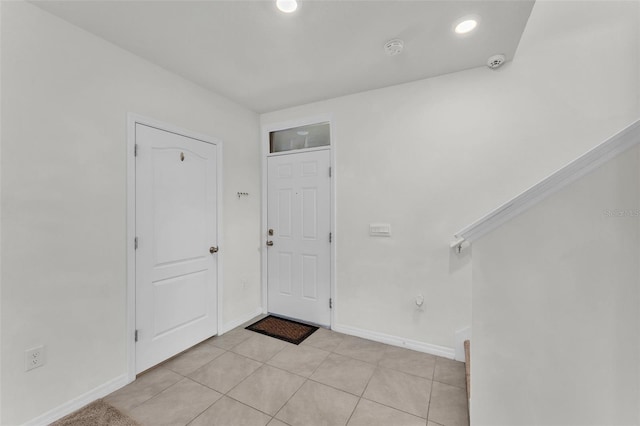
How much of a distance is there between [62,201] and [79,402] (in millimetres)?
1330

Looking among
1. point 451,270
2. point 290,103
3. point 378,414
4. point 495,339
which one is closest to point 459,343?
point 451,270

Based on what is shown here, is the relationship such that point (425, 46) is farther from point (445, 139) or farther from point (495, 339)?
point (495, 339)

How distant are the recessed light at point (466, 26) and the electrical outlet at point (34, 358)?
335 centimetres

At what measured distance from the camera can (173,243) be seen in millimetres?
2406

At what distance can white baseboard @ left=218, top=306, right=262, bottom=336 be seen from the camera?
2877 mm

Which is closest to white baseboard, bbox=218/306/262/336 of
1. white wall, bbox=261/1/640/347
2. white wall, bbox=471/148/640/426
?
white wall, bbox=261/1/640/347

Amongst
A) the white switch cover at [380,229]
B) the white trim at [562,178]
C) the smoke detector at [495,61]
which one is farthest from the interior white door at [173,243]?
the smoke detector at [495,61]

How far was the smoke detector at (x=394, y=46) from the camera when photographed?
76.4 inches

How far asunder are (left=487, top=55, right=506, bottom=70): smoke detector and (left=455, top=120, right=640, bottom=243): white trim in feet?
5.38

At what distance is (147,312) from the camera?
2199 mm

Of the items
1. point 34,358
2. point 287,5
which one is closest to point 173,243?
point 34,358

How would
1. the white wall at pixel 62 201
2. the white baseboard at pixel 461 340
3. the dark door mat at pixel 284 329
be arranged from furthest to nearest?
the dark door mat at pixel 284 329 → the white baseboard at pixel 461 340 → the white wall at pixel 62 201

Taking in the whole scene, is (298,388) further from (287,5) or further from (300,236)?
(287,5)

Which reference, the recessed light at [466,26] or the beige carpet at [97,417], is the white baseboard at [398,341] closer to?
the beige carpet at [97,417]
